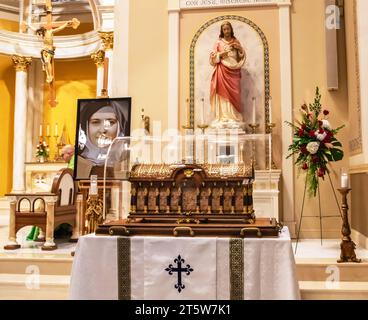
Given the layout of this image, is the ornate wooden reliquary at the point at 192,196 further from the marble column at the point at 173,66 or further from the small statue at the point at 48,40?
the small statue at the point at 48,40

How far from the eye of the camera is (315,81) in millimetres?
6844

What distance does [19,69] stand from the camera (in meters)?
10.4

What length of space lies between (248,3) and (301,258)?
169 inches

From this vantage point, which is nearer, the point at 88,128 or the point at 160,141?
the point at 160,141

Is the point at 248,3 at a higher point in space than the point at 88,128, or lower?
higher

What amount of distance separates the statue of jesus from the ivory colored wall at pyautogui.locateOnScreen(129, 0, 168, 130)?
899mm

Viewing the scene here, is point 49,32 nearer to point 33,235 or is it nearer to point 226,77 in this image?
point 226,77

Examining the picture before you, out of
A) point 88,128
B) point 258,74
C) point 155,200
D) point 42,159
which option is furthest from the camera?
point 42,159

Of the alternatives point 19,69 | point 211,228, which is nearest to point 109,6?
point 19,69

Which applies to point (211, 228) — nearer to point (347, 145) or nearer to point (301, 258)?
point (301, 258)

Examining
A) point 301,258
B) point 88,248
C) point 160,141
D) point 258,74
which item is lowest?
point 301,258

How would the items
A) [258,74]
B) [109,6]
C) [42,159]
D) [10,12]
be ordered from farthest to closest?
1. [10,12]
2. [42,159]
3. [109,6]
4. [258,74]

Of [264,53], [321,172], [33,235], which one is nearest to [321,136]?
[321,172]

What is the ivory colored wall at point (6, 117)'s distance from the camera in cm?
1075
